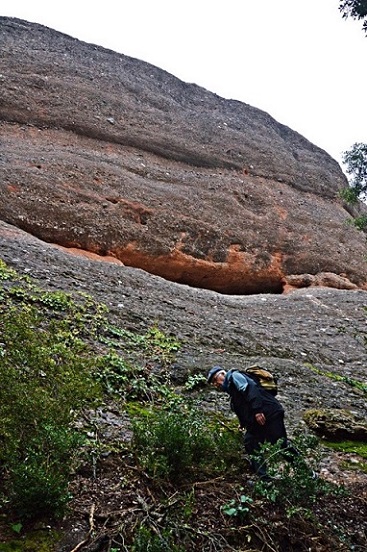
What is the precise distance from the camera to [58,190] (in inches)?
666

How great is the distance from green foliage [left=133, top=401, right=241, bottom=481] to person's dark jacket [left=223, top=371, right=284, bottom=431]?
1.11ft

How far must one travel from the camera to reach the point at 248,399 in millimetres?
5180

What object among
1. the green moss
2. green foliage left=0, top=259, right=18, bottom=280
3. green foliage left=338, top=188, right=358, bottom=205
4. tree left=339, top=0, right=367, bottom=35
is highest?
tree left=339, top=0, right=367, bottom=35

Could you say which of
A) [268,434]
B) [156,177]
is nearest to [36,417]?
[268,434]

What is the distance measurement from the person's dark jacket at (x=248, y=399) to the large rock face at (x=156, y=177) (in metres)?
11.6

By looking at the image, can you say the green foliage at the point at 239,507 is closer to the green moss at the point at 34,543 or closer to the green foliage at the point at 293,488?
the green foliage at the point at 293,488

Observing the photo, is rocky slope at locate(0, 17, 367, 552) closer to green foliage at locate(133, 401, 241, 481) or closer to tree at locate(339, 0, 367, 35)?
green foliage at locate(133, 401, 241, 481)

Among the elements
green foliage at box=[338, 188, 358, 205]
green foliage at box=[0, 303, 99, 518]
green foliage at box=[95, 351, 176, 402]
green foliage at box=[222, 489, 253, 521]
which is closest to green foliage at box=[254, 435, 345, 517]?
green foliage at box=[222, 489, 253, 521]

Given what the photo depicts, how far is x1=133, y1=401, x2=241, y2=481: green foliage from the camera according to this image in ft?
15.0

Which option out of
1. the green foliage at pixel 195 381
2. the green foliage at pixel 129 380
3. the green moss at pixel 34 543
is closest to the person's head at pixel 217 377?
the green foliage at pixel 129 380

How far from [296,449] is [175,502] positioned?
5.04ft

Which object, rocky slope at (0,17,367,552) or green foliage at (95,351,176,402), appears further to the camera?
rocky slope at (0,17,367,552)

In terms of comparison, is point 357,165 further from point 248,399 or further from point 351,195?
point 248,399

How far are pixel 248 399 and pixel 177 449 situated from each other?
3.17 ft
